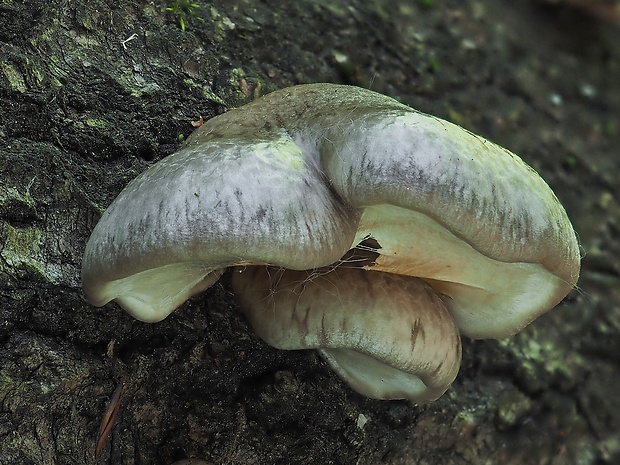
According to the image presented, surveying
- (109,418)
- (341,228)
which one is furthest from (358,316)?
(109,418)

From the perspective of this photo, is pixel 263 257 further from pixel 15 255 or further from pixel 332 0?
pixel 332 0

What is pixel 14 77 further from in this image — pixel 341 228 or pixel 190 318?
pixel 341 228

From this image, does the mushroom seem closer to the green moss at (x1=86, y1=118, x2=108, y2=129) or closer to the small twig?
the small twig

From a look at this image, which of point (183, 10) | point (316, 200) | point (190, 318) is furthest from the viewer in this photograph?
point (183, 10)

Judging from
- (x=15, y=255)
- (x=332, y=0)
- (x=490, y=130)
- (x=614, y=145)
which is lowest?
(x=614, y=145)

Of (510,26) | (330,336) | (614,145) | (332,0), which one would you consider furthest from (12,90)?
(614,145)

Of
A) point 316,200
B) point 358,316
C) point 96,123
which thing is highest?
point 316,200
